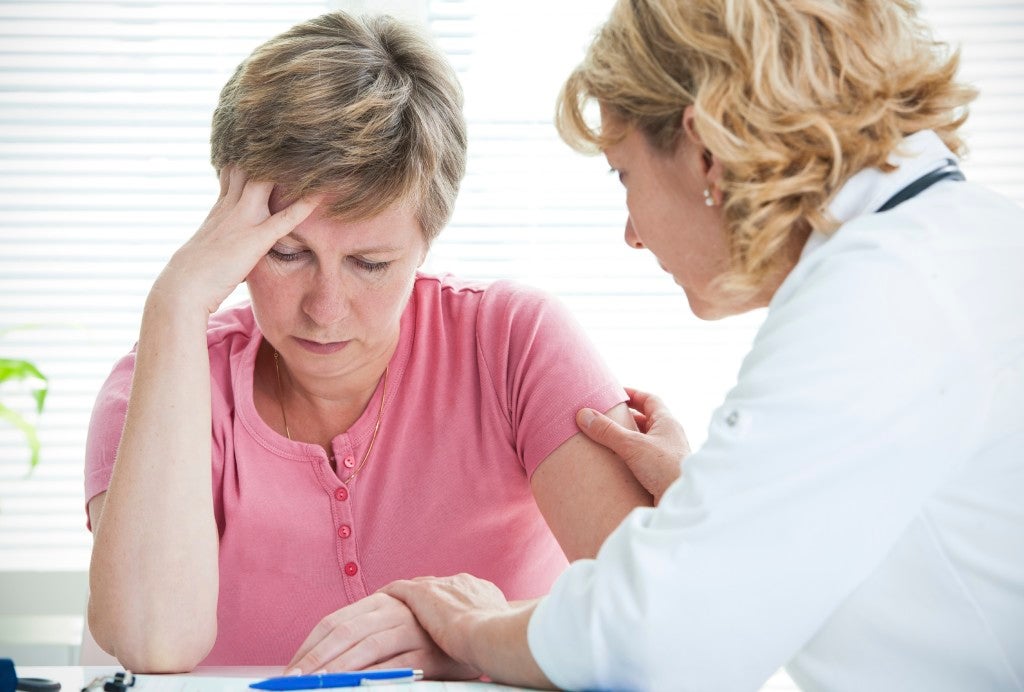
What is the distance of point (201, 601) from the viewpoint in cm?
132

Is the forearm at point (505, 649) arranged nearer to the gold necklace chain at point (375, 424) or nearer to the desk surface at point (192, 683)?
the desk surface at point (192, 683)

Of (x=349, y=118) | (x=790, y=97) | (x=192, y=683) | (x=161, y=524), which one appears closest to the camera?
(x=790, y=97)

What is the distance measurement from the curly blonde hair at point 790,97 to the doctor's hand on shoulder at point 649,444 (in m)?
0.42

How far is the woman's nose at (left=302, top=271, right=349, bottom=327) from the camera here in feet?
4.70

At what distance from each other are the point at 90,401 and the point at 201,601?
1733 mm

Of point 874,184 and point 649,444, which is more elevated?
point 874,184

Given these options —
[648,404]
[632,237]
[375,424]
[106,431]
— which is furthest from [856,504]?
[106,431]

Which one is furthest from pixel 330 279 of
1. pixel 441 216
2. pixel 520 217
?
pixel 520 217

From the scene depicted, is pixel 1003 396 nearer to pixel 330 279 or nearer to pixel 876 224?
pixel 876 224

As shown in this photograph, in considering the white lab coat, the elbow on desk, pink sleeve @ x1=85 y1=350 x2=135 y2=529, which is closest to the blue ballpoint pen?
the white lab coat

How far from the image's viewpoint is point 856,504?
79 cm

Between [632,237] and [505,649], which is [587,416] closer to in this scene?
[632,237]

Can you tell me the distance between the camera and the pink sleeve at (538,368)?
4.88 ft

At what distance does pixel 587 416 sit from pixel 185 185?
181 centimetres
